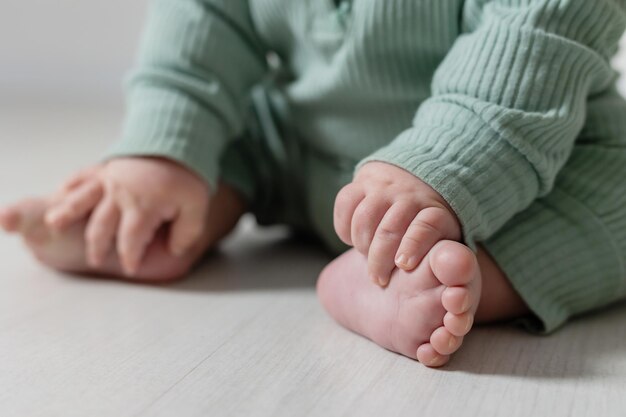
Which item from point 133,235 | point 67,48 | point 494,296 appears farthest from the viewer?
point 67,48

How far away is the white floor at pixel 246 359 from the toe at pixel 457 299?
0.05 meters

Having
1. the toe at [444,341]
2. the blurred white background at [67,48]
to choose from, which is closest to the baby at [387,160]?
the toe at [444,341]

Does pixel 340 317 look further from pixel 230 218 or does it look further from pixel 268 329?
pixel 230 218

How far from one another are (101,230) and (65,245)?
0.05 meters

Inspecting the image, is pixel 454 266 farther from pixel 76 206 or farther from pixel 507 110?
pixel 76 206

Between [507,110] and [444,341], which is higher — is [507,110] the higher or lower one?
the higher one

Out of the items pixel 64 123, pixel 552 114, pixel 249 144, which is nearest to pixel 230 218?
pixel 249 144

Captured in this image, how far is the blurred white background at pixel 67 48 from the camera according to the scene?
6.81 ft

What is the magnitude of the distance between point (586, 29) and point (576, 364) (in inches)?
10.5

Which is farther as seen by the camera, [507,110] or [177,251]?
[177,251]

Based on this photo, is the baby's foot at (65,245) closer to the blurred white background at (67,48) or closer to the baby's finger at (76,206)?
the baby's finger at (76,206)

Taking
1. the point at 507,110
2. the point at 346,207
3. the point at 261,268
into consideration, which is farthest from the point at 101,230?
the point at 507,110

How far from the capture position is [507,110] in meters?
0.61

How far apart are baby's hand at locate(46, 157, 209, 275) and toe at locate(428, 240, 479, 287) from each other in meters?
0.31
